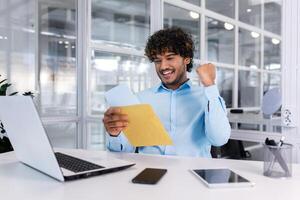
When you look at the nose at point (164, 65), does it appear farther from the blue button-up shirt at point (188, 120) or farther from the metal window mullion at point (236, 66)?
the metal window mullion at point (236, 66)

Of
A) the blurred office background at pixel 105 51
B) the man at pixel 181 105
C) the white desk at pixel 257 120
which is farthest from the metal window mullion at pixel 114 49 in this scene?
the man at pixel 181 105

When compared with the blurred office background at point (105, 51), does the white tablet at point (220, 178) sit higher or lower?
lower

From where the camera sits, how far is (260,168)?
1084 millimetres

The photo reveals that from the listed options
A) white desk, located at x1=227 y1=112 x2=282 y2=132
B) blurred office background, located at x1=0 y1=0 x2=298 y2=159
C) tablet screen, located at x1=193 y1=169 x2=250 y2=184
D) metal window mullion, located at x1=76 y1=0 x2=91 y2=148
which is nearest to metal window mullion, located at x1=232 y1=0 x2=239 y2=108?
blurred office background, located at x1=0 y1=0 x2=298 y2=159

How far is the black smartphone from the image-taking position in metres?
0.92

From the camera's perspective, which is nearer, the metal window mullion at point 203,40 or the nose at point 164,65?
the nose at point 164,65

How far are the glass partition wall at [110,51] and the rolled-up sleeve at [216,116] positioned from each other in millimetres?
974

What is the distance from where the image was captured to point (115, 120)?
4.11ft

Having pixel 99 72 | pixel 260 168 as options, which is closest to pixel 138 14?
pixel 99 72

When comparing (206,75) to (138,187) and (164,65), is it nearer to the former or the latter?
(164,65)

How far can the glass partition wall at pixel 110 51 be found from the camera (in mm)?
2850

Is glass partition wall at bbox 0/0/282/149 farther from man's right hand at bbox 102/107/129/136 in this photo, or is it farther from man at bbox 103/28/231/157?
man's right hand at bbox 102/107/129/136

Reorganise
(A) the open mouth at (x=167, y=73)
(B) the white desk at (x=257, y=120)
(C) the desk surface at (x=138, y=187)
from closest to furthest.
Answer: (C) the desk surface at (x=138, y=187) → (A) the open mouth at (x=167, y=73) → (B) the white desk at (x=257, y=120)

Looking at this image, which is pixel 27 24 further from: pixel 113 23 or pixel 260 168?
pixel 260 168
